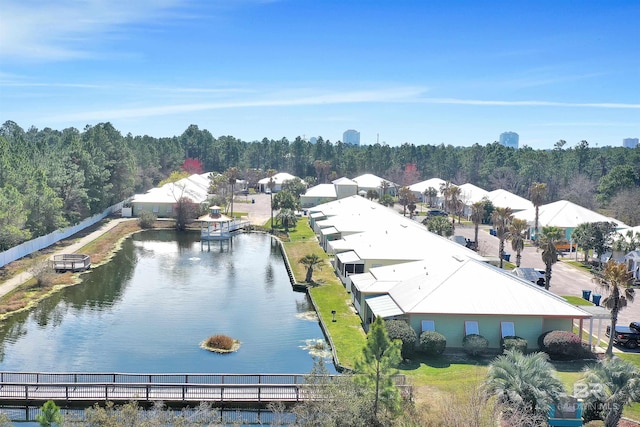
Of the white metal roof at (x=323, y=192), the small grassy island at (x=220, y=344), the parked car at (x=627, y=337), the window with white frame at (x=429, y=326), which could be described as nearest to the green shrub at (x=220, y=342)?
the small grassy island at (x=220, y=344)

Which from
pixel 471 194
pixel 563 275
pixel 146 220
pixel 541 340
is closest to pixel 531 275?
pixel 563 275

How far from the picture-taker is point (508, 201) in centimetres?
8594

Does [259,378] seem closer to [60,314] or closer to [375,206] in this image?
[60,314]

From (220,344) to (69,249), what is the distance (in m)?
31.4

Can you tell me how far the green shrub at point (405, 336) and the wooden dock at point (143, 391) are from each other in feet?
Result: 19.7

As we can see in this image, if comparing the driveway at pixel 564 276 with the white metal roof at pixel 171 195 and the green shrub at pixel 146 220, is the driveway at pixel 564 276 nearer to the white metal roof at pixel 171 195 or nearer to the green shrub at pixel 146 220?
the white metal roof at pixel 171 195

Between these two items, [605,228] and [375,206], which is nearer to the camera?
[605,228]

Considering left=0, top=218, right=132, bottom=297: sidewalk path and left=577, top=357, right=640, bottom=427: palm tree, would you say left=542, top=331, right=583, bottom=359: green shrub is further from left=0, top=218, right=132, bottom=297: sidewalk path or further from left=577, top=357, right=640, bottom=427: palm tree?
left=0, top=218, right=132, bottom=297: sidewalk path

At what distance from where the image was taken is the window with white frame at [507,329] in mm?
30266

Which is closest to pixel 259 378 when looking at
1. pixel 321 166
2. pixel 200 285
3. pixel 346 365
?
pixel 346 365

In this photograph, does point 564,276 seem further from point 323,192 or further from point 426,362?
point 323,192

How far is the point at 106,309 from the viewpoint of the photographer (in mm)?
38094

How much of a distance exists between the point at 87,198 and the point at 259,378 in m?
49.9

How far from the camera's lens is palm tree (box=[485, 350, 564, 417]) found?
20.4 metres
